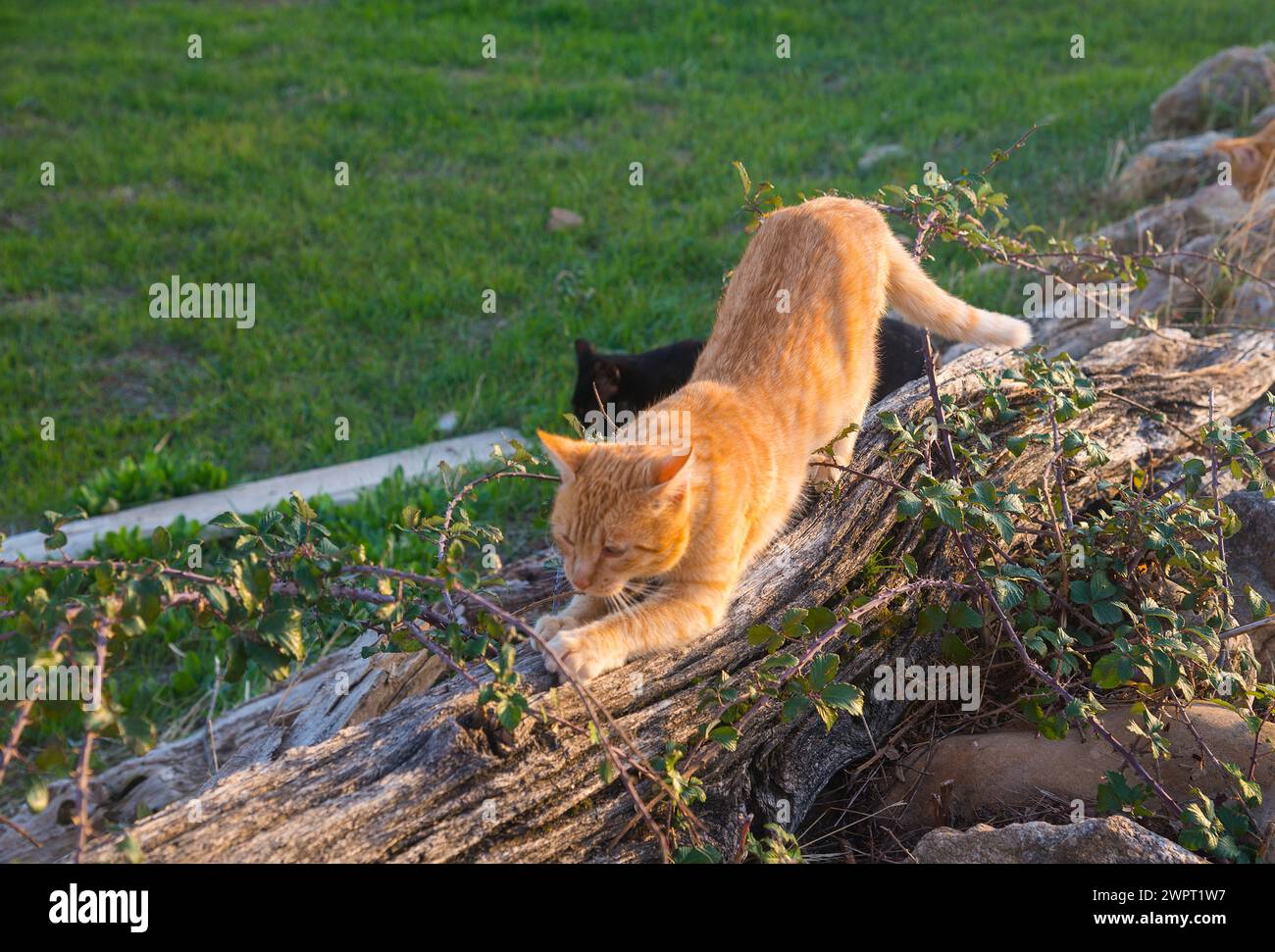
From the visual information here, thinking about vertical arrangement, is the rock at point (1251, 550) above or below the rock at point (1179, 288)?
below

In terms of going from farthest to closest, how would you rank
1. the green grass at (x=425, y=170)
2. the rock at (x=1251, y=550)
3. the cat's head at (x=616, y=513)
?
the green grass at (x=425, y=170)
the rock at (x=1251, y=550)
the cat's head at (x=616, y=513)

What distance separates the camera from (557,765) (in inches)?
106

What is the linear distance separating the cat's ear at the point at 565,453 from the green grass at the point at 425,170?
10.1 ft

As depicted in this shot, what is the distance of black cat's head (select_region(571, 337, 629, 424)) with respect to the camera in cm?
550

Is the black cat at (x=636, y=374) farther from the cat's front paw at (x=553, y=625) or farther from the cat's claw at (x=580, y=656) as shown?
the cat's claw at (x=580, y=656)

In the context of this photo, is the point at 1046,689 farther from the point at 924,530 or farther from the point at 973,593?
the point at 924,530

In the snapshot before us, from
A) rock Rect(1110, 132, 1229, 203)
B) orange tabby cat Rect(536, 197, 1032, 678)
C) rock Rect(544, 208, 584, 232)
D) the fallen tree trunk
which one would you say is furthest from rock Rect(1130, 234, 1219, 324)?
rock Rect(544, 208, 584, 232)

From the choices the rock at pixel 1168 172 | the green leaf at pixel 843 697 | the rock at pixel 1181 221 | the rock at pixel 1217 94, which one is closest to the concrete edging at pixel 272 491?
the green leaf at pixel 843 697

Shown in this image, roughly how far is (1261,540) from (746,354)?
6.39ft

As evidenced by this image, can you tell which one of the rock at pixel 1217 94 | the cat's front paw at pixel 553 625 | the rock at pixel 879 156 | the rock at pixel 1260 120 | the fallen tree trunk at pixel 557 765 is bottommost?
the fallen tree trunk at pixel 557 765

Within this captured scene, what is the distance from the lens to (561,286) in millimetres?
7387

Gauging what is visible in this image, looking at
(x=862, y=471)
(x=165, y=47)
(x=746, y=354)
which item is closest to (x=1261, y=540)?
(x=862, y=471)

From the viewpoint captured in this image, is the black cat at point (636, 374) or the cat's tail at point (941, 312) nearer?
the cat's tail at point (941, 312)

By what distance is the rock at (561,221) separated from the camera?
8398 millimetres
